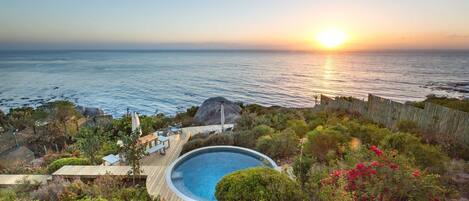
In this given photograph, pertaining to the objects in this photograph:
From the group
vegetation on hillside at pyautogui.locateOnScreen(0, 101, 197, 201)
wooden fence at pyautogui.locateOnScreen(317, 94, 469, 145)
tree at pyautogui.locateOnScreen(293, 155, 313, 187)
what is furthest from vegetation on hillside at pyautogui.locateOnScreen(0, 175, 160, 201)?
wooden fence at pyautogui.locateOnScreen(317, 94, 469, 145)

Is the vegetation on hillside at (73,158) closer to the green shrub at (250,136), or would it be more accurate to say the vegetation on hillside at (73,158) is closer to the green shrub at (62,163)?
the green shrub at (62,163)

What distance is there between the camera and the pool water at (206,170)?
7184mm

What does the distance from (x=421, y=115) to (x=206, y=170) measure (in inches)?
346

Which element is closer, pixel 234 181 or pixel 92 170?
pixel 234 181

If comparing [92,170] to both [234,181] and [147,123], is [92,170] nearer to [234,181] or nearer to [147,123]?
[234,181]

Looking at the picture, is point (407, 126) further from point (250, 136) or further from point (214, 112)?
point (214, 112)

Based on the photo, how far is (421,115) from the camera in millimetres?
10359

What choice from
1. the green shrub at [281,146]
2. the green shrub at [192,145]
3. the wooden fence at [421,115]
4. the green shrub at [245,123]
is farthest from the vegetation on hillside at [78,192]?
the wooden fence at [421,115]

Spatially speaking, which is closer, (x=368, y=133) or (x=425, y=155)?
(x=425, y=155)

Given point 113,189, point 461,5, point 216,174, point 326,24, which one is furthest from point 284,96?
point 113,189

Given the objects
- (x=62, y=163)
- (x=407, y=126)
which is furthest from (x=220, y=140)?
(x=407, y=126)

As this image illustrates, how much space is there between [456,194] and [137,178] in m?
8.03

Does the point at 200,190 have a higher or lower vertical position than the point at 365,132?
lower

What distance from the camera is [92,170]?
27.0 feet
